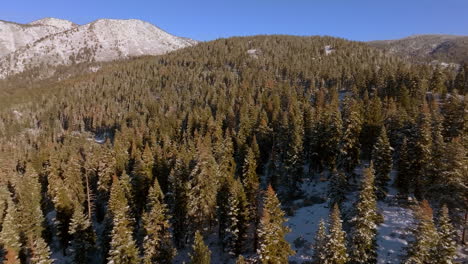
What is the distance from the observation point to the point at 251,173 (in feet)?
153

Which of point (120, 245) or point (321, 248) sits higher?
point (321, 248)

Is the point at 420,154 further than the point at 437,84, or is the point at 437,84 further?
the point at 437,84

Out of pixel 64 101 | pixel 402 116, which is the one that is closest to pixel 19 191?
pixel 402 116

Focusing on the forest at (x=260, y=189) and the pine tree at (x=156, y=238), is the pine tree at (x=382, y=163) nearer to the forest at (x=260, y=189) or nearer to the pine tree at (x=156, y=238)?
the forest at (x=260, y=189)

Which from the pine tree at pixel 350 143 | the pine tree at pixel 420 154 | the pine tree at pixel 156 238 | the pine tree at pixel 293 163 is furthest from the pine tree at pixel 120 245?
the pine tree at pixel 420 154

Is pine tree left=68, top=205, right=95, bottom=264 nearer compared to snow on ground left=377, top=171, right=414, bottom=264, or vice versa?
snow on ground left=377, top=171, right=414, bottom=264

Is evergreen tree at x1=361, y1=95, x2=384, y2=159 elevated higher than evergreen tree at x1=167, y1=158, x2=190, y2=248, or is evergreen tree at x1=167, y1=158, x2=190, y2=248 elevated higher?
evergreen tree at x1=361, y1=95, x2=384, y2=159

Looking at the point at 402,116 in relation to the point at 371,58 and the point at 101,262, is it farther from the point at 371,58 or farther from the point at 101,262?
the point at 371,58

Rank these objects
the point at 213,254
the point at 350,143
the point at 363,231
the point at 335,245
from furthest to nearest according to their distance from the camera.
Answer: the point at 350,143
the point at 213,254
the point at 363,231
the point at 335,245

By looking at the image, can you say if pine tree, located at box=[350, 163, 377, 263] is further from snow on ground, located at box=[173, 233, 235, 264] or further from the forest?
snow on ground, located at box=[173, 233, 235, 264]

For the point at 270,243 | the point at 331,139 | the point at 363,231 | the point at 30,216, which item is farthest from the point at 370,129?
the point at 30,216

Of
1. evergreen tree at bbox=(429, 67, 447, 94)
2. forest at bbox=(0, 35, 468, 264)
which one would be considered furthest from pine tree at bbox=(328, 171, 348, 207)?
evergreen tree at bbox=(429, 67, 447, 94)

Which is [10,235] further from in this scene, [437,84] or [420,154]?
[437,84]

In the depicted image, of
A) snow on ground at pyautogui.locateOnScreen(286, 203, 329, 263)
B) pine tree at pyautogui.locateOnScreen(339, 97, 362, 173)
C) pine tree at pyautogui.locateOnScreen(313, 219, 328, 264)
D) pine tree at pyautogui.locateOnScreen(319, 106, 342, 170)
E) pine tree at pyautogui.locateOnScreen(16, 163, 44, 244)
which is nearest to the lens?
pine tree at pyautogui.locateOnScreen(313, 219, 328, 264)
